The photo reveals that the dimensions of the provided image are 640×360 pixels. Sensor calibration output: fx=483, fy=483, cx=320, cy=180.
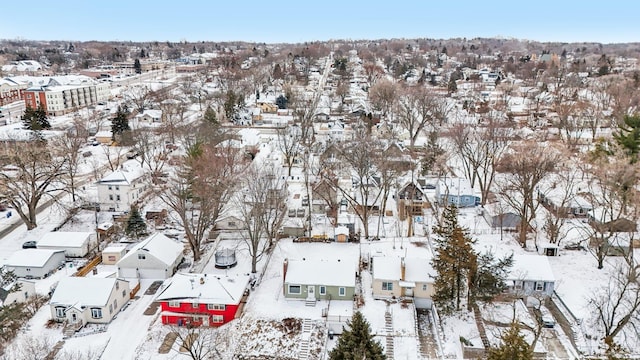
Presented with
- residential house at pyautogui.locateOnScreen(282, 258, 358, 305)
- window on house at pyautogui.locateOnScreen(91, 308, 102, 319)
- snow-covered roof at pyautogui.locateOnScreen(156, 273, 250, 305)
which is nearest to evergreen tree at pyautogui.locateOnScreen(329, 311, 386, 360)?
residential house at pyautogui.locateOnScreen(282, 258, 358, 305)

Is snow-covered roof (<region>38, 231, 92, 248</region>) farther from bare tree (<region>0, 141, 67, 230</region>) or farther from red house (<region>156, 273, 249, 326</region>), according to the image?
red house (<region>156, 273, 249, 326</region>)

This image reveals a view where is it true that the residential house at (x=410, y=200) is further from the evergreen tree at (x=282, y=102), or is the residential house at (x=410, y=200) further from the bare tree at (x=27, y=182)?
the evergreen tree at (x=282, y=102)

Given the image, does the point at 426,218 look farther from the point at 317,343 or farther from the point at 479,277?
the point at 317,343

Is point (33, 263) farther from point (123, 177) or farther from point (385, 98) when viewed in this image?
point (385, 98)

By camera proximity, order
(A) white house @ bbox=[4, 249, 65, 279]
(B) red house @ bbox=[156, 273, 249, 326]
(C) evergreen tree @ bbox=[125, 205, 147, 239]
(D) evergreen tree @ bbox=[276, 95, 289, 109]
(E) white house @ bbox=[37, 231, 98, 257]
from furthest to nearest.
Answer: (D) evergreen tree @ bbox=[276, 95, 289, 109] → (C) evergreen tree @ bbox=[125, 205, 147, 239] → (E) white house @ bbox=[37, 231, 98, 257] → (A) white house @ bbox=[4, 249, 65, 279] → (B) red house @ bbox=[156, 273, 249, 326]

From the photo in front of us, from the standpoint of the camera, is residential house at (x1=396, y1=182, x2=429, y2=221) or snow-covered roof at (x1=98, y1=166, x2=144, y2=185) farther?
snow-covered roof at (x1=98, y1=166, x2=144, y2=185)

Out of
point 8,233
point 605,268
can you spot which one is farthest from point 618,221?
point 8,233
